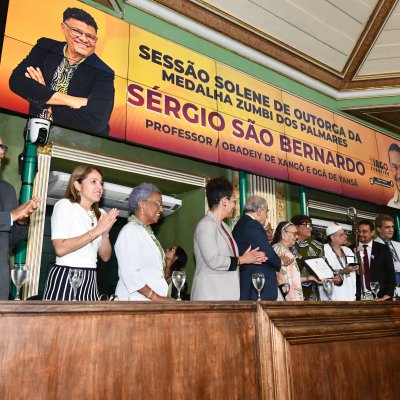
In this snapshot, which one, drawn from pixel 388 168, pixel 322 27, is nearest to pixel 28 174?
pixel 322 27

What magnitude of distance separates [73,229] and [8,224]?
29 cm

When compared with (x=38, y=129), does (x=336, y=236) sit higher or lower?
lower

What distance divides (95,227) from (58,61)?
1.66 meters

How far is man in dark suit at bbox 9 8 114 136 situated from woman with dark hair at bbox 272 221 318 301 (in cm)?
151

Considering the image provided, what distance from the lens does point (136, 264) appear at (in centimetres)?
208

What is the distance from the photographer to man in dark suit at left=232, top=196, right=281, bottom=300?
2510mm

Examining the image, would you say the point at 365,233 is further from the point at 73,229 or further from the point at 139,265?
the point at 73,229

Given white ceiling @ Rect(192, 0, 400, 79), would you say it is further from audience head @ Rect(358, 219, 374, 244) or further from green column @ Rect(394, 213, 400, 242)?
audience head @ Rect(358, 219, 374, 244)

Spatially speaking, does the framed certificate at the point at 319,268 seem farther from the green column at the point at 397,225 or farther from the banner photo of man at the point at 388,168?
the green column at the point at 397,225

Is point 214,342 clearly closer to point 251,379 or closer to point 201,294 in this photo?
point 251,379

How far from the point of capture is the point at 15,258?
3137 mm

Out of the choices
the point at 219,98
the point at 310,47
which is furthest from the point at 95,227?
the point at 310,47

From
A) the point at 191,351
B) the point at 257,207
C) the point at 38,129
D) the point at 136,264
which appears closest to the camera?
the point at 191,351

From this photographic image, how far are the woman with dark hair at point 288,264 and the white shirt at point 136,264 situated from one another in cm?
95
